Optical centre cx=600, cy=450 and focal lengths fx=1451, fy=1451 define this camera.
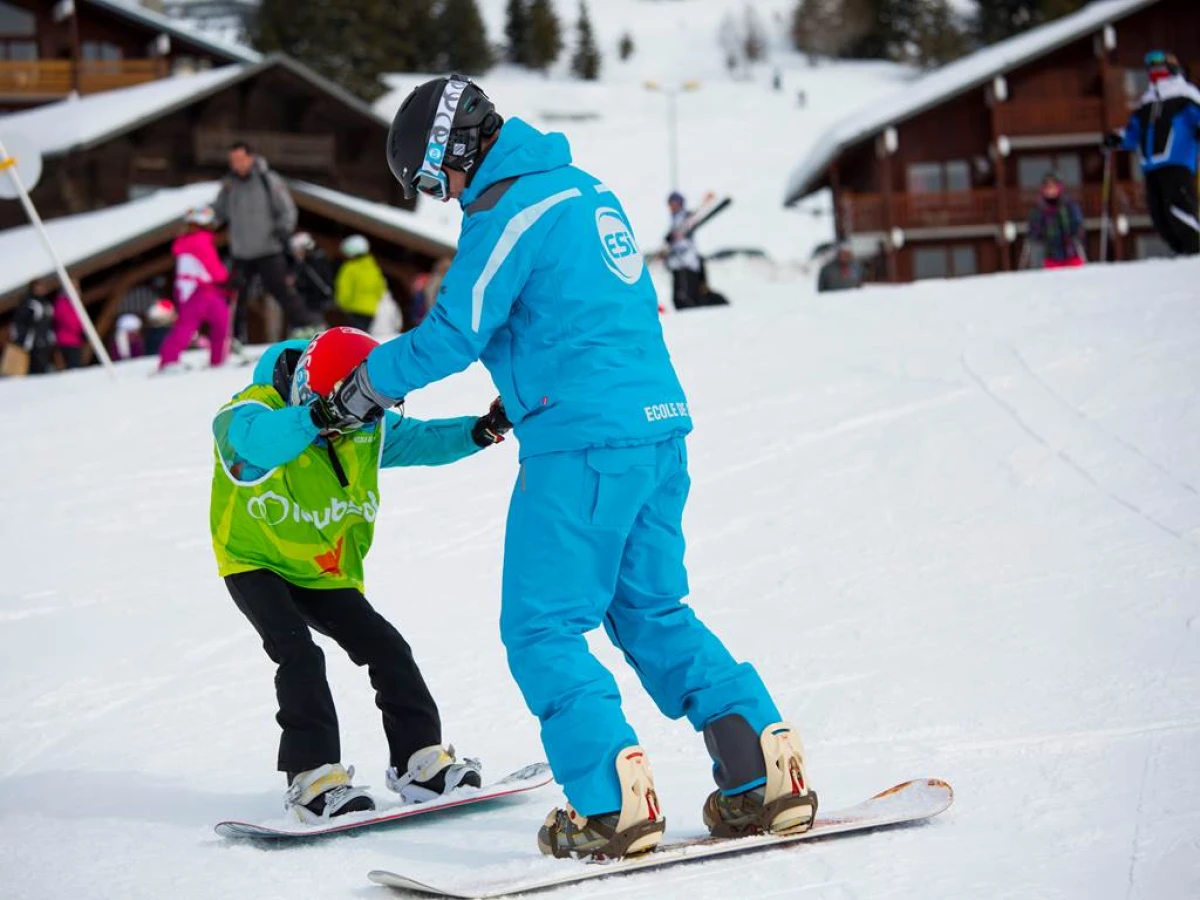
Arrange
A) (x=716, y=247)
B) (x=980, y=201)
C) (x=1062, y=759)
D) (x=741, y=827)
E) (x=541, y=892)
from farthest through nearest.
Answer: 1. (x=716, y=247)
2. (x=980, y=201)
3. (x=1062, y=759)
4. (x=741, y=827)
5. (x=541, y=892)

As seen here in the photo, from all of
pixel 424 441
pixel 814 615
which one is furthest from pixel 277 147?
pixel 424 441

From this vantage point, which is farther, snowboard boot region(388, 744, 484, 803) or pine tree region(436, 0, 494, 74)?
pine tree region(436, 0, 494, 74)

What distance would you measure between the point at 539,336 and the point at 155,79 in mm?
33354

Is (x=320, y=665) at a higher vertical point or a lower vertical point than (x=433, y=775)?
higher

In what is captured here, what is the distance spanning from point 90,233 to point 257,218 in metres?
12.9

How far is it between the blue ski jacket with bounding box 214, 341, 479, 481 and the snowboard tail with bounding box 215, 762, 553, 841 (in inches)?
35.4

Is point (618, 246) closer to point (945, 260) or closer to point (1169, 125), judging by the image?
point (1169, 125)

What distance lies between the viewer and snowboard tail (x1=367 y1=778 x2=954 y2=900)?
2.99m

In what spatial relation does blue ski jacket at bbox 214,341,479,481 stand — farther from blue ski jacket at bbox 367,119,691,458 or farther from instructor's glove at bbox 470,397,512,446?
blue ski jacket at bbox 367,119,691,458

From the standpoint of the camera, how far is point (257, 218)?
12.8 metres

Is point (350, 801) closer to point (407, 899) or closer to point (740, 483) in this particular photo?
point (407, 899)

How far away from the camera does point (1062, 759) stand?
3.81 meters

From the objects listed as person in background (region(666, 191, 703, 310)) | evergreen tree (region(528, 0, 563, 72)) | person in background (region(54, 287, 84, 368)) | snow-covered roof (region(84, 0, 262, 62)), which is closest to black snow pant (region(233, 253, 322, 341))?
person in background (region(666, 191, 703, 310))

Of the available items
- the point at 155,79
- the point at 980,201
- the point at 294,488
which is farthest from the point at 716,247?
the point at 294,488
